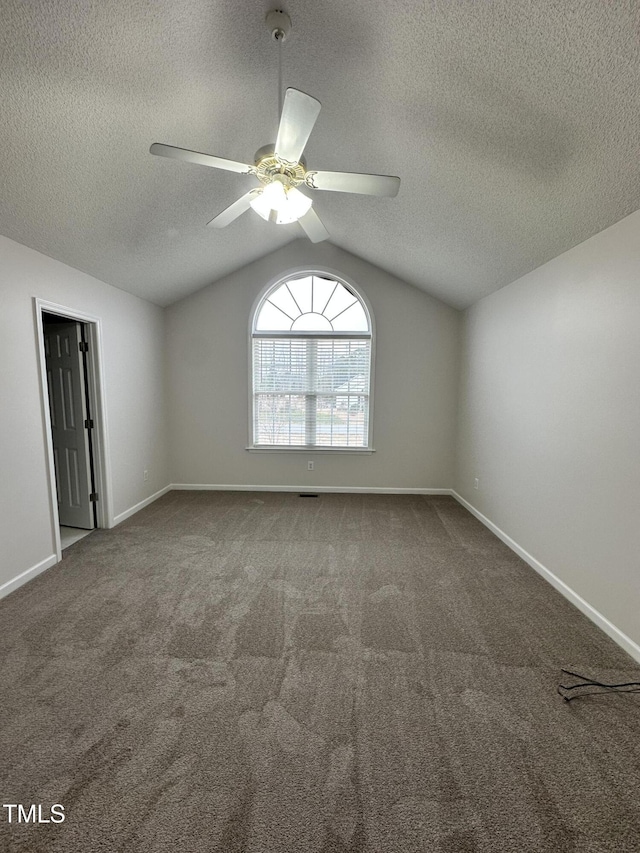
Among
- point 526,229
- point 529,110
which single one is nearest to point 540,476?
point 526,229

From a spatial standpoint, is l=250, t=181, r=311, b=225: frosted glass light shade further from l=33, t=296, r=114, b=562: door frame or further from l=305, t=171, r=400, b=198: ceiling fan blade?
l=33, t=296, r=114, b=562: door frame

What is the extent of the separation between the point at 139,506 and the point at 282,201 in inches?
145

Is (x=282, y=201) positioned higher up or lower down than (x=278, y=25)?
lower down

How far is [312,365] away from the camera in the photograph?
491cm

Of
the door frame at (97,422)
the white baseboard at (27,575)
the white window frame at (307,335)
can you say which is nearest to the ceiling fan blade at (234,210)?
the door frame at (97,422)

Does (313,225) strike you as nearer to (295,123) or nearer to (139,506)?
(295,123)

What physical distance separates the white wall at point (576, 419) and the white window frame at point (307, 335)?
1.51 m

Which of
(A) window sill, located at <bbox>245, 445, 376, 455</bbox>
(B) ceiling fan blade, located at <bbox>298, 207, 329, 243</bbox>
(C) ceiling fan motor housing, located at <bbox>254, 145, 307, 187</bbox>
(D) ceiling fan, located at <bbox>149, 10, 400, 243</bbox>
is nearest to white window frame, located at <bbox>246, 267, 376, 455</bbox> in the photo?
(A) window sill, located at <bbox>245, 445, 376, 455</bbox>

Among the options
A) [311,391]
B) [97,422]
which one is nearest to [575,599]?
[311,391]

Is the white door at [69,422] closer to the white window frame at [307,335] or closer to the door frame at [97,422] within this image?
the door frame at [97,422]

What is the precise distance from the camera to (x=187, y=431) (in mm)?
5023

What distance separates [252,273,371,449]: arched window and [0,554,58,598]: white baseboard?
8.48 ft

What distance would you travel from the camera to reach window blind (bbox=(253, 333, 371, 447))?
4.88m

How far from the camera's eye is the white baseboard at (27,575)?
8.23 feet
